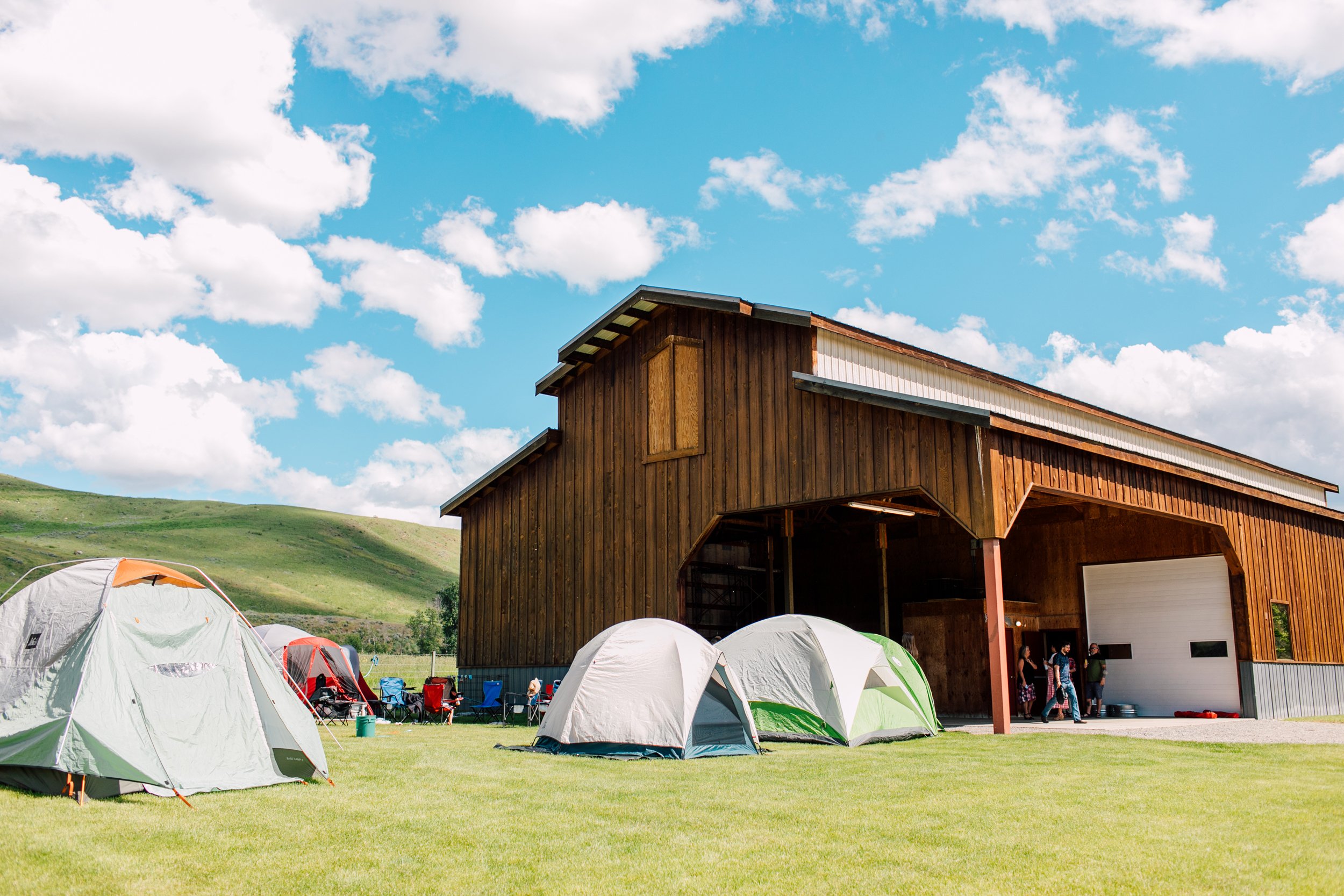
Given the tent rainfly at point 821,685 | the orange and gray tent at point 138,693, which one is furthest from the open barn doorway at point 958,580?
the orange and gray tent at point 138,693

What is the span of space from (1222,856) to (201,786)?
24.8 ft

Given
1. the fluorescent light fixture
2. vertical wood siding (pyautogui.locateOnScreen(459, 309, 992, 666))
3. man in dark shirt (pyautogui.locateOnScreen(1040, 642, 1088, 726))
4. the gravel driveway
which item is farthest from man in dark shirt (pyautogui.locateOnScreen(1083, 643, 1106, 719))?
vertical wood siding (pyautogui.locateOnScreen(459, 309, 992, 666))

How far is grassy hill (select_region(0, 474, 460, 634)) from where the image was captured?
7475 centimetres

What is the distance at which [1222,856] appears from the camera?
607 cm

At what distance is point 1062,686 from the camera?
17.5 m

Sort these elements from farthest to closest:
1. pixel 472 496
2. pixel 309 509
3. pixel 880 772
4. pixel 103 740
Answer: pixel 309 509 → pixel 472 496 → pixel 880 772 → pixel 103 740

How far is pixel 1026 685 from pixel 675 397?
856 centimetres

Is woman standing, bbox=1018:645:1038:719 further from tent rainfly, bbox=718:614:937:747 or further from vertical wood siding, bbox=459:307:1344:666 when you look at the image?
tent rainfly, bbox=718:614:937:747

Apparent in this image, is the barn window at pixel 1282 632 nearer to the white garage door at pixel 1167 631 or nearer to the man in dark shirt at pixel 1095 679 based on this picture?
the white garage door at pixel 1167 631

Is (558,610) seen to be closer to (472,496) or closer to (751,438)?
Answer: (472,496)

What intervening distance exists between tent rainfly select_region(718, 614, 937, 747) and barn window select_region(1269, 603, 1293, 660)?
30.7 feet

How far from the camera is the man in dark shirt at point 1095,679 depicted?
62.0 ft

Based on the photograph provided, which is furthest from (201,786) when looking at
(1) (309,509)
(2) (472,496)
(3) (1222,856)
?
(1) (309,509)

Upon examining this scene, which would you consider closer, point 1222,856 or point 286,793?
point 1222,856
